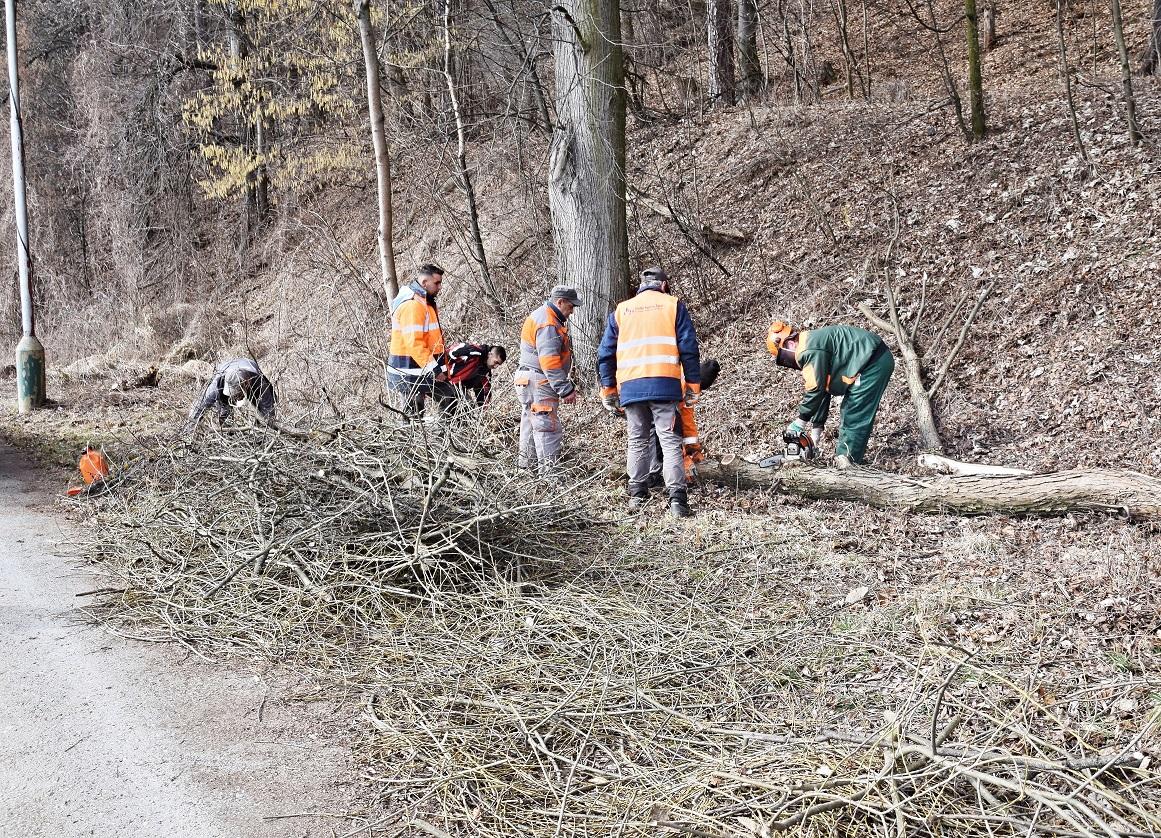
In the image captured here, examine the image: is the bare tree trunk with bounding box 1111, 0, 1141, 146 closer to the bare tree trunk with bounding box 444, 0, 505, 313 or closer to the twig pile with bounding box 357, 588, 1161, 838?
the bare tree trunk with bounding box 444, 0, 505, 313

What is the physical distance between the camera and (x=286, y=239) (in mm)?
21406

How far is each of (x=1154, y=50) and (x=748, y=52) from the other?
5949 millimetres

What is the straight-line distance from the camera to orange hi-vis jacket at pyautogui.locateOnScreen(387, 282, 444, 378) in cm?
833

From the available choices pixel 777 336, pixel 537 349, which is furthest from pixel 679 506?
pixel 537 349

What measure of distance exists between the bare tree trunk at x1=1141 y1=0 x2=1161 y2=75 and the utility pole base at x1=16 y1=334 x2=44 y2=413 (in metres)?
15.8

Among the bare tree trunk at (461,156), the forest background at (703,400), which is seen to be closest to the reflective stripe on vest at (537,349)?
the forest background at (703,400)

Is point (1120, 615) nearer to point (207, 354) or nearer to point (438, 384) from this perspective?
point (438, 384)

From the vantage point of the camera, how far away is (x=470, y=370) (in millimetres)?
8656

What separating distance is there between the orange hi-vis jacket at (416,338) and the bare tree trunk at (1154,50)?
10529 mm

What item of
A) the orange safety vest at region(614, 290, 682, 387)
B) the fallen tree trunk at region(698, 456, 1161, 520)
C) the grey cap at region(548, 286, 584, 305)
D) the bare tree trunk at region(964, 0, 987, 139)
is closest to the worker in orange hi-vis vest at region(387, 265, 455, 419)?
the grey cap at region(548, 286, 584, 305)

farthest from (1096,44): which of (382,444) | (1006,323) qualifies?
(382,444)

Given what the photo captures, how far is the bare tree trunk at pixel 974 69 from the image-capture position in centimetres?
1106

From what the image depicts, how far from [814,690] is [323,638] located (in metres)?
2.60

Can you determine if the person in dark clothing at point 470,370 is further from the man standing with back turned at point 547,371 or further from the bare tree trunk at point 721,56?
the bare tree trunk at point 721,56
